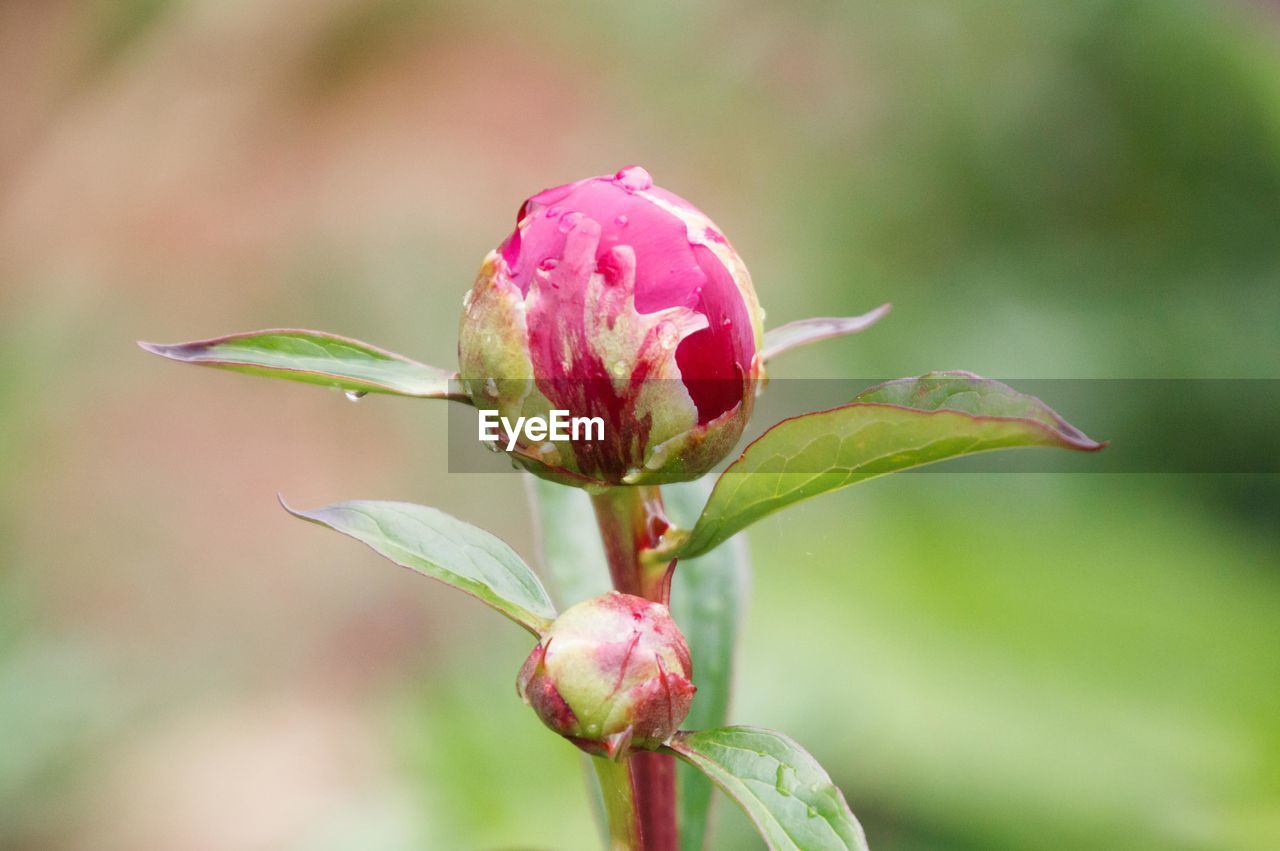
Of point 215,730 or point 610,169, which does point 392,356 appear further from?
point 610,169

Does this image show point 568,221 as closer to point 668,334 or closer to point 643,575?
point 668,334

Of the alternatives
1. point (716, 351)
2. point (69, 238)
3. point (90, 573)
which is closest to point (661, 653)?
point (716, 351)

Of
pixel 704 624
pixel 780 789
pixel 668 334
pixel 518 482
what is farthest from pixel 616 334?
pixel 518 482

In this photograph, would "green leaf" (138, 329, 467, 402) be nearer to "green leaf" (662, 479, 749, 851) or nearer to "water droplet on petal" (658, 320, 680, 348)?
"water droplet on petal" (658, 320, 680, 348)

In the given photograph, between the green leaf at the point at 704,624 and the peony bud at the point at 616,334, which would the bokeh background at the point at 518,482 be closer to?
the green leaf at the point at 704,624

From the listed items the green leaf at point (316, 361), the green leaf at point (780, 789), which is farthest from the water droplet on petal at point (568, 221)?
the green leaf at point (780, 789)

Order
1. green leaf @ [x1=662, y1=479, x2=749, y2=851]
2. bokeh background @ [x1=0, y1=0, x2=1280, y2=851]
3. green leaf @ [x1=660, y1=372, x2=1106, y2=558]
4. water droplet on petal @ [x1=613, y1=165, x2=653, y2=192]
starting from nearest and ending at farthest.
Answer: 1. green leaf @ [x1=660, y1=372, x2=1106, y2=558]
2. water droplet on petal @ [x1=613, y1=165, x2=653, y2=192]
3. green leaf @ [x1=662, y1=479, x2=749, y2=851]
4. bokeh background @ [x1=0, y1=0, x2=1280, y2=851]

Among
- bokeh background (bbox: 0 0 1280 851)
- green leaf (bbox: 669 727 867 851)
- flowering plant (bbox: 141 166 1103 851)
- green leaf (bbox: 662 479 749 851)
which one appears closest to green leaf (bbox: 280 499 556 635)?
flowering plant (bbox: 141 166 1103 851)
